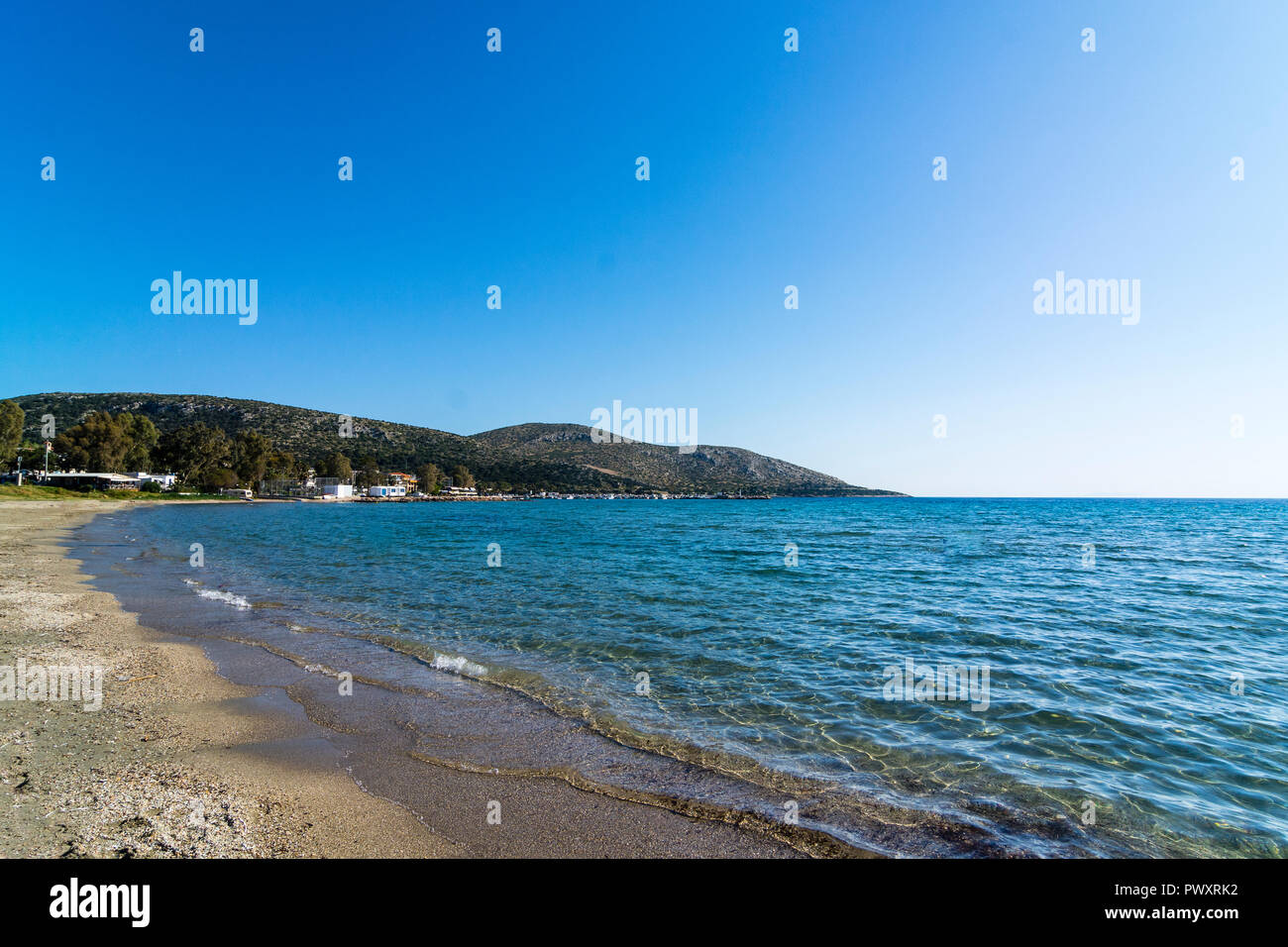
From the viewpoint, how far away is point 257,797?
6438 mm

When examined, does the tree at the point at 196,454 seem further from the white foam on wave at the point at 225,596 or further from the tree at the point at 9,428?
the white foam on wave at the point at 225,596

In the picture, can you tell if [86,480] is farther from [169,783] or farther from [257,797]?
[257,797]

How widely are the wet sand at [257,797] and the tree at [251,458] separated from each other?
5858 inches

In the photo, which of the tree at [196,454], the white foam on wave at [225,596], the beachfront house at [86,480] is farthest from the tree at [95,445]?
the white foam on wave at [225,596]

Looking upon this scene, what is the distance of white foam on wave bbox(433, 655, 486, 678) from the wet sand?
9.72 ft

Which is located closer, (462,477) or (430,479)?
(430,479)

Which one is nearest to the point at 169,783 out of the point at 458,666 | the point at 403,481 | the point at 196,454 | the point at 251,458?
the point at 458,666

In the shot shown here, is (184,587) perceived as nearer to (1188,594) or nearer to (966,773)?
(966,773)

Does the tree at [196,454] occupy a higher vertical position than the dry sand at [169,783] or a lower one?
higher

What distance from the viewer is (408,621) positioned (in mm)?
17219

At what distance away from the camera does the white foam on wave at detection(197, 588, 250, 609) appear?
746 inches

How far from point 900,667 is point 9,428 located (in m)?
119

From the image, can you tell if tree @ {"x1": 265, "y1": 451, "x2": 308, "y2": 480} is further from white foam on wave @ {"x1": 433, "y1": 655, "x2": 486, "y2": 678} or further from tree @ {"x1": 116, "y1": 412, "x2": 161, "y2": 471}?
white foam on wave @ {"x1": 433, "y1": 655, "x2": 486, "y2": 678}

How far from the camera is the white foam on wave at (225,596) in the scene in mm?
18953
